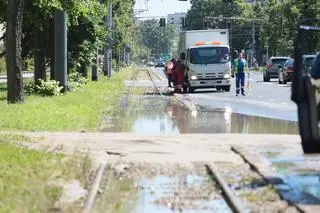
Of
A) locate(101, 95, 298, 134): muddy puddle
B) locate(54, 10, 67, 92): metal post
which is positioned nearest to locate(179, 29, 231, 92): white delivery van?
locate(54, 10, 67, 92): metal post

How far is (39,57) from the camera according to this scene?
3189 cm

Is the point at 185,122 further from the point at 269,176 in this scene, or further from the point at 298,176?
the point at 269,176

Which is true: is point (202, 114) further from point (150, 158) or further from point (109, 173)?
point (109, 173)

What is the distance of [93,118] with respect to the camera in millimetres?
19484

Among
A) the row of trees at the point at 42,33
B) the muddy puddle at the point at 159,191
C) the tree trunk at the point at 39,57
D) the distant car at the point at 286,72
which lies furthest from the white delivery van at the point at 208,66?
the muddy puddle at the point at 159,191

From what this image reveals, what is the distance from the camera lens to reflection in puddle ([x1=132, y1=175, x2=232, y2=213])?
26.6 feet

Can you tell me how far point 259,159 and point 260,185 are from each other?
210cm

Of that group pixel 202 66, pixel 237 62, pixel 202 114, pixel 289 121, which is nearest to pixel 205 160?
pixel 289 121

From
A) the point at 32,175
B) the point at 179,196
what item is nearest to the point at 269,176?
the point at 179,196

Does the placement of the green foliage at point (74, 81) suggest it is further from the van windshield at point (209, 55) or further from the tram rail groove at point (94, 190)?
the tram rail groove at point (94, 190)

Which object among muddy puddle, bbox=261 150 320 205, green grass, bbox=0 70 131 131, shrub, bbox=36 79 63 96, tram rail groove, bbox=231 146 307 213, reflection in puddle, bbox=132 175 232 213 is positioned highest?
shrub, bbox=36 79 63 96

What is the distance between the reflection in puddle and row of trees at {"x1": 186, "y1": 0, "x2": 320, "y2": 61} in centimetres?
289

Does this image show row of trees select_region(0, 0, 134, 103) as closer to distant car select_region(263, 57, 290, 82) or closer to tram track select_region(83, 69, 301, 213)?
tram track select_region(83, 69, 301, 213)

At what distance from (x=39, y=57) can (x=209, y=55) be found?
8.44m
